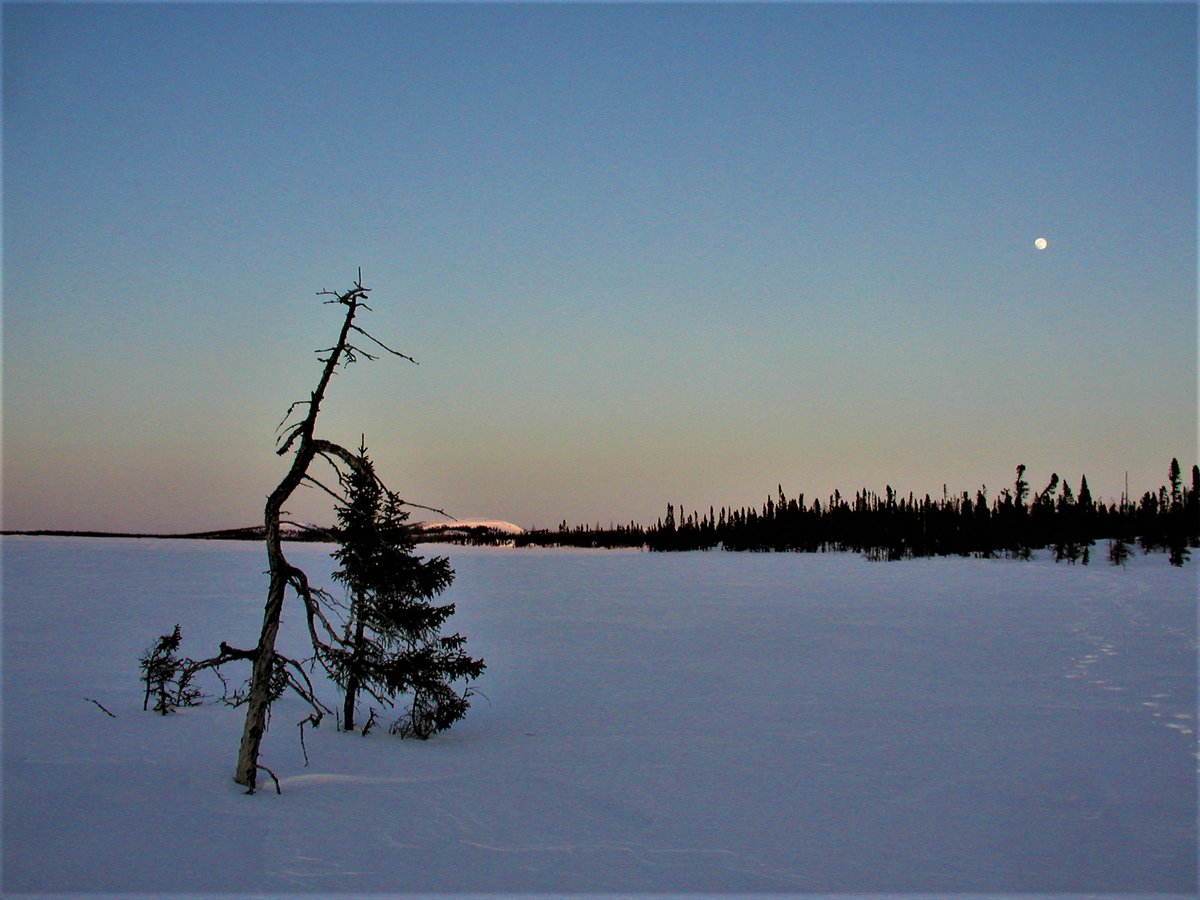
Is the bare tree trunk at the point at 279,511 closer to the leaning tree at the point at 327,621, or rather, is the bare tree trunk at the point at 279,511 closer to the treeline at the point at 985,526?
the leaning tree at the point at 327,621

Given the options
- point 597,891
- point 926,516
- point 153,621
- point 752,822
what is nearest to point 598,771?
point 752,822

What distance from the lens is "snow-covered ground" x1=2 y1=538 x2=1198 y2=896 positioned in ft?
28.0

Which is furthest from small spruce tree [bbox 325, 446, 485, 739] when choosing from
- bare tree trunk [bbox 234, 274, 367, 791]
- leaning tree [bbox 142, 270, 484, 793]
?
bare tree trunk [bbox 234, 274, 367, 791]

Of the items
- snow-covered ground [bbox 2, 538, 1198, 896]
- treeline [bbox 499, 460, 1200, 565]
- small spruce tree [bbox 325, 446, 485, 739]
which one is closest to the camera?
snow-covered ground [bbox 2, 538, 1198, 896]

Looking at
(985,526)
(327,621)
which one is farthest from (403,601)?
(985,526)

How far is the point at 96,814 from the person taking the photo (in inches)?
339

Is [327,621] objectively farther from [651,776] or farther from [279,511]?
[651,776]

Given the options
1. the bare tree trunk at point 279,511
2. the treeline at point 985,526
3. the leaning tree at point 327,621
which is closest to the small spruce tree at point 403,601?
the leaning tree at point 327,621

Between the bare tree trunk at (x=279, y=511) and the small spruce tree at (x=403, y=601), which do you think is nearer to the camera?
the bare tree trunk at (x=279, y=511)

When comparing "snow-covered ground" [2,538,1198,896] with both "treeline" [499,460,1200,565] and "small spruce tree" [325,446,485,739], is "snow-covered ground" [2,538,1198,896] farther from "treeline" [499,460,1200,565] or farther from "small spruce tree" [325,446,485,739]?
"treeline" [499,460,1200,565]

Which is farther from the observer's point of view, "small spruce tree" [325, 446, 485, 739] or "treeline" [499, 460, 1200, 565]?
"treeline" [499, 460, 1200, 565]

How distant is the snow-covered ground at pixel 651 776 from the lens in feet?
28.0

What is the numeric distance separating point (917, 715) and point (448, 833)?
12168 mm

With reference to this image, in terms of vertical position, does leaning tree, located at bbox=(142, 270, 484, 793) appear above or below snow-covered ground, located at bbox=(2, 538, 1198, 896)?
above
